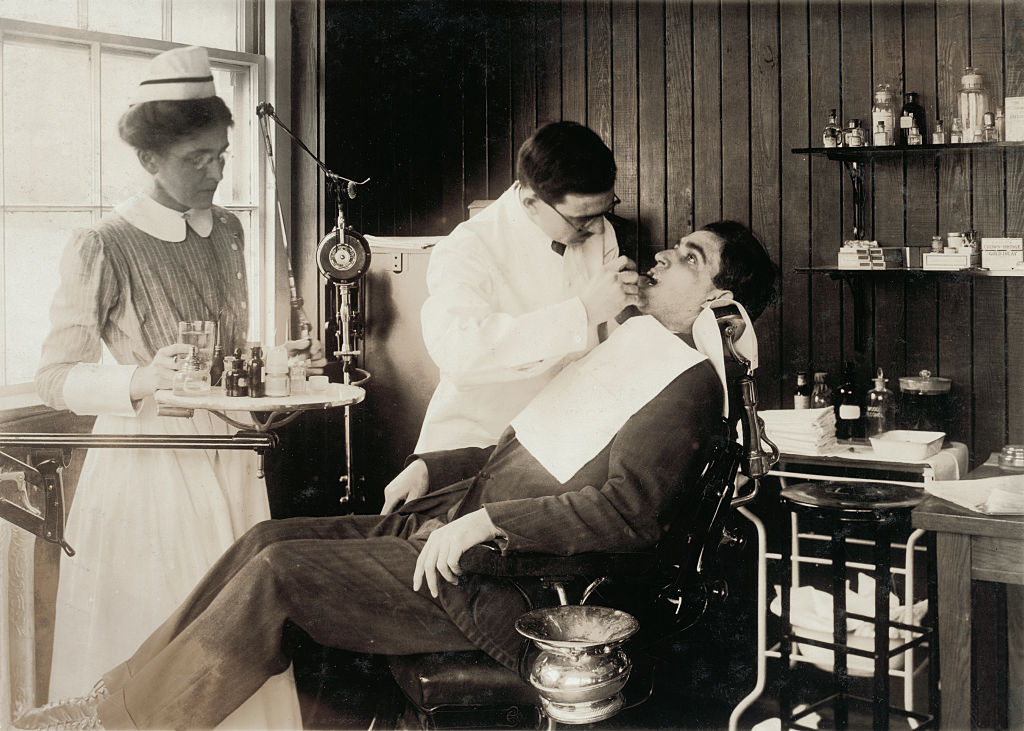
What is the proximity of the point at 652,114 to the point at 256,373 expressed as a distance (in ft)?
6.50

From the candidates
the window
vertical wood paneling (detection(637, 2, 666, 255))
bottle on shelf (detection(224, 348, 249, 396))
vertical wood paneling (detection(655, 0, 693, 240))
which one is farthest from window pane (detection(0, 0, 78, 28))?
vertical wood paneling (detection(655, 0, 693, 240))

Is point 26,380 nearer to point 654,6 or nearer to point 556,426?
point 556,426

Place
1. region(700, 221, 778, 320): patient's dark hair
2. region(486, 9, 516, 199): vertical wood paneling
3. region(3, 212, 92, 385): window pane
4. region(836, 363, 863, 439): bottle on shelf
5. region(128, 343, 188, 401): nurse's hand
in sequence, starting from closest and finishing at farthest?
region(3, 212, 92, 385): window pane → region(128, 343, 188, 401): nurse's hand → region(700, 221, 778, 320): patient's dark hair → region(486, 9, 516, 199): vertical wood paneling → region(836, 363, 863, 439): bottle on shelf

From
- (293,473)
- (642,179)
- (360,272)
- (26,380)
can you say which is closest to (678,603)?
(293,473)

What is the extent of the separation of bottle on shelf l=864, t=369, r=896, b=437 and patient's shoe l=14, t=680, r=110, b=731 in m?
2.57

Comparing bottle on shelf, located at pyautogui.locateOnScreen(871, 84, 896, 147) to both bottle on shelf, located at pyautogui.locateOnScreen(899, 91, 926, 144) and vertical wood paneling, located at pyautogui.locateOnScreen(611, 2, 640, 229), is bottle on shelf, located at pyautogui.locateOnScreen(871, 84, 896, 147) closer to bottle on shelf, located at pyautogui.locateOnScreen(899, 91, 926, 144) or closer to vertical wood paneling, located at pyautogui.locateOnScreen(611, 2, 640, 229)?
bottle on shelf, located at pyautogui.locateOnScreen(899, 91, 926, 144)

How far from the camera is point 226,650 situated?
6.06 feet

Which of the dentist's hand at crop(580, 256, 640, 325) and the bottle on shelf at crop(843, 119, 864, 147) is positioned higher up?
the bottle on shelf at crop(843, 119, 864, 147)

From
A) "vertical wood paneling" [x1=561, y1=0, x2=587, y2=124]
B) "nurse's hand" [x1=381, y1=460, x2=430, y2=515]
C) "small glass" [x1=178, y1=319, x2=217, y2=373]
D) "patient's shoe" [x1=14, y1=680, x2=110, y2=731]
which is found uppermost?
"vertical wood paneling" [x1=561, y1=0, x2=587, y2=124]

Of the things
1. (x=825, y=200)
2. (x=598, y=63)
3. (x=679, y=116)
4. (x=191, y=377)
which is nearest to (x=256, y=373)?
(x=191, y=377)

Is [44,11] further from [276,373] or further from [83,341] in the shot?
[276,373]

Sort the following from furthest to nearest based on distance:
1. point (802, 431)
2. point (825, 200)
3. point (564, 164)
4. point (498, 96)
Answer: point (825, 200), point (802, 431), point (498, 96), point (564, 164)

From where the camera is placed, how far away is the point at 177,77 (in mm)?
1928

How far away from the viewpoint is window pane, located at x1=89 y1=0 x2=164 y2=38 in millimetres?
1877
